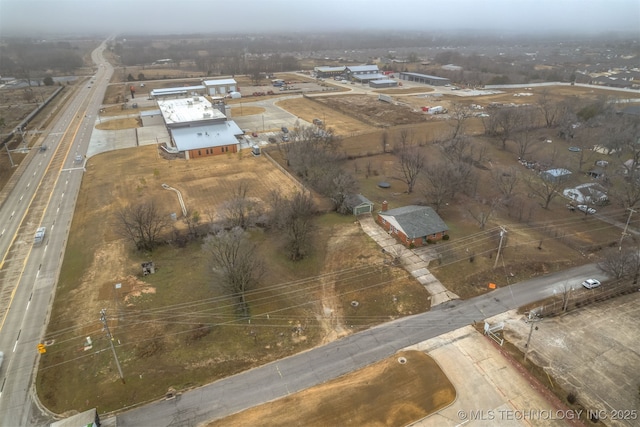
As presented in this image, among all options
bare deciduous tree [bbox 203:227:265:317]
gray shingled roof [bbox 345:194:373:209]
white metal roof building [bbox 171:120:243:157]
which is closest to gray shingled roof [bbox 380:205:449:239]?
gray shingled roof [bbox 345:194:373:209]

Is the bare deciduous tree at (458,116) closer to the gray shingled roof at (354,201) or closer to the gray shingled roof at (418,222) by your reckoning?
the gray shingled roof at (354,201)

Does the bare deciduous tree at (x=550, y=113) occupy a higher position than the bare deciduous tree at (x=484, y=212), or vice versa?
the bare deciduous tree at (x=550, y=113)

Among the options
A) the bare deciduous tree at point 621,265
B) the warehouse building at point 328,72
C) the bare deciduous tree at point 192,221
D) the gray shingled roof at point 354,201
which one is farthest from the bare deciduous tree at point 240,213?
the warehouse building at point 328,72

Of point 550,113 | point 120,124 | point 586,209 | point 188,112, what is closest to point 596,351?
point 586,209

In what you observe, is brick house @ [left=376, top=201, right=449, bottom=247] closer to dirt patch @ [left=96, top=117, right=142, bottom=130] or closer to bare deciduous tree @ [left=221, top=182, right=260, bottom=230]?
bare deciduous tree @ [left=221, top=182, right=260, bottom=230]

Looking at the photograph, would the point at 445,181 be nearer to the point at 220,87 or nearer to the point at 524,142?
the point at 524,142

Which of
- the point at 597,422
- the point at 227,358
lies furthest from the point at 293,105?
the point at 597,422
